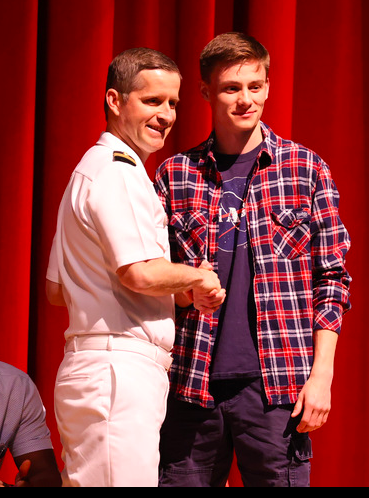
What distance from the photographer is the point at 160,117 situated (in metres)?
1.65

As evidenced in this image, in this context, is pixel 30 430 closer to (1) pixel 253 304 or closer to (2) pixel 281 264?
(1) pixel 253 304

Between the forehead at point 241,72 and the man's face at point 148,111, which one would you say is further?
the forehead at point 241,72

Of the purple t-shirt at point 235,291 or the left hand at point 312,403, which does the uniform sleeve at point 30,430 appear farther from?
the left hand at point 312,403

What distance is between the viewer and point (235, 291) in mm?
1774

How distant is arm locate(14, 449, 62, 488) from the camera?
1.68m

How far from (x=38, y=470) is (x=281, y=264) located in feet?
2.39

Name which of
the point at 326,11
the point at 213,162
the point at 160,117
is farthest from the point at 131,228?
the point at 326,11

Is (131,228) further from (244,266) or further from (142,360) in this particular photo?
(244,266)

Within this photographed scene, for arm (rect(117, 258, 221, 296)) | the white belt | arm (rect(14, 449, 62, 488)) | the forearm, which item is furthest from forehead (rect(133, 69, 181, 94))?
arm (rect(14, 449, 62, 488))

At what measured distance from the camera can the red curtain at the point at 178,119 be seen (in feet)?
7.48

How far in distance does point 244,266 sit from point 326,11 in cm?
119

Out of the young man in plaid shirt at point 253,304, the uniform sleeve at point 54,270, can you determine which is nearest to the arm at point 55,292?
the uniform sleeve at point 54,270

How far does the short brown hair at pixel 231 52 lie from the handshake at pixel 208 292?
54 centimetres

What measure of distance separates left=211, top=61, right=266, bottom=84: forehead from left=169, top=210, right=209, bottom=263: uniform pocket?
333mm
